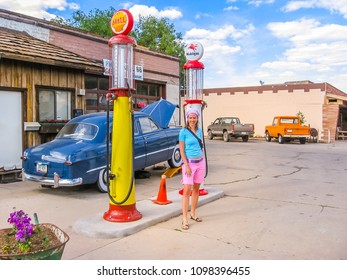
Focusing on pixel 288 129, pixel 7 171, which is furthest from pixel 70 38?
pixel 288 129

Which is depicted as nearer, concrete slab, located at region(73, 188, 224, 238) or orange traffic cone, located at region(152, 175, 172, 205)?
concrete slab, located at region(73, 188, 224, 238)

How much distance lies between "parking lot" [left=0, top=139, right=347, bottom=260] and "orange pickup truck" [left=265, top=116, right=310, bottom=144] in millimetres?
13612

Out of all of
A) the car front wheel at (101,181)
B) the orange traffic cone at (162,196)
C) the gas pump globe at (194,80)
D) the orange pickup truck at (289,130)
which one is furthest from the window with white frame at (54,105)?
the orange pickup truck at (289,130)

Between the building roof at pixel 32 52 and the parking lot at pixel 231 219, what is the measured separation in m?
3.28

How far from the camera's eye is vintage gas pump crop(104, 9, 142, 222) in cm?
566

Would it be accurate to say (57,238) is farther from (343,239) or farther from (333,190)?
(333,190)

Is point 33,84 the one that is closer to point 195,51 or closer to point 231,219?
point 195,51

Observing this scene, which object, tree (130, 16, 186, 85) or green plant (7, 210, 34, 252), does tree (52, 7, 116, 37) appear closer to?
tree (130, 16, 186, 85)

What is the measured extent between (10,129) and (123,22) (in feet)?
18.9

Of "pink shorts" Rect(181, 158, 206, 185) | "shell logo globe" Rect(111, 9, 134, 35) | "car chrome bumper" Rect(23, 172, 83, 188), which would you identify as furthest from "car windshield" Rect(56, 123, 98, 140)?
"pink shorts" Rect(181, 158, 206, 185)

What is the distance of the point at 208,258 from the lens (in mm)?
4438

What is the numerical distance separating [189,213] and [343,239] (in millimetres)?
2442

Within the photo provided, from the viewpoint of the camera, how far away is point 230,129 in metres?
25.8

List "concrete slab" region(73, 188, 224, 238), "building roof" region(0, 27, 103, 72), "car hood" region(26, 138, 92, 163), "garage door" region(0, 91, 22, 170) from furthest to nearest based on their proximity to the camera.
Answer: "garage door" region(0, 91, 22, 170) < "building roof" region(0, 27, 103, 72) < "car hood" region(26, 138, 92, 163) < "concrete slab" region(73, 188, 224, 238)
